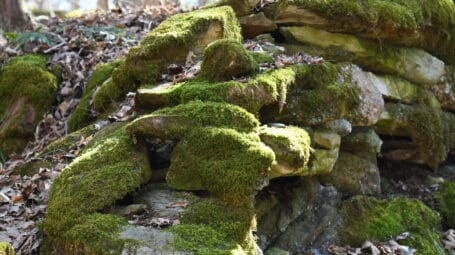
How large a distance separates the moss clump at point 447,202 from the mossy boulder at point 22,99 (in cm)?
537

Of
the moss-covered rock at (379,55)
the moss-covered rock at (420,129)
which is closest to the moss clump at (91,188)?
the moss-covered rock at (379,55)

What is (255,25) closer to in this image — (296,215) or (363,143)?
(363,143)

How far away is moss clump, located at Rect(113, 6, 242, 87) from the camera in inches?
201

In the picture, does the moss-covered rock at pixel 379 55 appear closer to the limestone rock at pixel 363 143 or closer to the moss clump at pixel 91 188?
the limestone rock at pixel 363 143

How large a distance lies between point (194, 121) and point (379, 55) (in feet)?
10.7

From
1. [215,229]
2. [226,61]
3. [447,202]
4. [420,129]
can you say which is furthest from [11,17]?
[447,202]

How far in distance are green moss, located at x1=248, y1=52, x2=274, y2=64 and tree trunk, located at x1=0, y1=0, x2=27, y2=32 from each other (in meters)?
5.80

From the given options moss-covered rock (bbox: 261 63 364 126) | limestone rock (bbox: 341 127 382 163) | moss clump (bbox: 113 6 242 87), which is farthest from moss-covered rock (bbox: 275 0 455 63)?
limestone rock (bbox: 341 127 382 163)

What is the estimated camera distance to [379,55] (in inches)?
239

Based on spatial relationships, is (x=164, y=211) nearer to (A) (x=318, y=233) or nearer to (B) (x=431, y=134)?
(A) (x=318, y=233)

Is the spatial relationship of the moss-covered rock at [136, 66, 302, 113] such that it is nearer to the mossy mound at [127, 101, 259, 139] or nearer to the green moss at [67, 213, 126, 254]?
the mossy mound at [127, 101, 259, 139]

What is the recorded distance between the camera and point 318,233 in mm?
4672

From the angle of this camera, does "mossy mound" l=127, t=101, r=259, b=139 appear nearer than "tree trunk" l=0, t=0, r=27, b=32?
Yes

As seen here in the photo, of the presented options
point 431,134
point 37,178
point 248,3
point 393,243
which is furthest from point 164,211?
point 431,134
